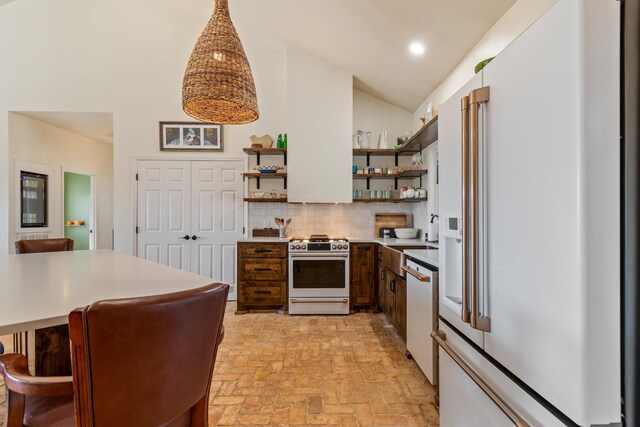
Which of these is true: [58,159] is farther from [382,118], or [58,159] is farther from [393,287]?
[393,287]

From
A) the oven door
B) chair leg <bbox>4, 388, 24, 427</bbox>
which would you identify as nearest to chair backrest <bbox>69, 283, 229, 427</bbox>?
chair leg <bbox>4, 388, 24, 427</bbox>

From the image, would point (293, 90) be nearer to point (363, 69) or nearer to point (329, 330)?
point (363, 69)

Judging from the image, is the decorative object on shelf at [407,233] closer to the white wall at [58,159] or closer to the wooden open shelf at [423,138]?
the wooden open shelf at [423,138]

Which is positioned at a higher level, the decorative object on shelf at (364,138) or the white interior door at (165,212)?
the decorative object on shelf at (364,138)

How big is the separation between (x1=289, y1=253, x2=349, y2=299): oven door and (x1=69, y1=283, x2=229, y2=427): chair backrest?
277 cm

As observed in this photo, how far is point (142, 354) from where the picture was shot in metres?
0.70

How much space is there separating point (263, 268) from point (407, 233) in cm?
197

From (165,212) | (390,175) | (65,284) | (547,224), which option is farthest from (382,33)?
(165,212)

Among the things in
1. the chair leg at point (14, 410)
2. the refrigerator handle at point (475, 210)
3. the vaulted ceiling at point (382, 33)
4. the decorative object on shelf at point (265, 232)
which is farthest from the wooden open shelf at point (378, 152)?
the chair leg at point (14, 410)

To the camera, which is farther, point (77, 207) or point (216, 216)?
point (77, 207)

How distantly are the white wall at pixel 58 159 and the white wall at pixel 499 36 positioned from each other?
5799mm

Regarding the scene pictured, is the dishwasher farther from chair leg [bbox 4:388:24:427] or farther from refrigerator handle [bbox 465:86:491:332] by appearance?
chair leg [bbox 4:388:24:427]

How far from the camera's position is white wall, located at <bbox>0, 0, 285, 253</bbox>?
13.5ft

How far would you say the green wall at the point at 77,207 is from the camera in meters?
6.18
